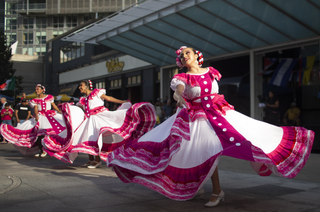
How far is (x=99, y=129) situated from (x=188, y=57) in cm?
319

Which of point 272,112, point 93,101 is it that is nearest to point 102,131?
point 93,101

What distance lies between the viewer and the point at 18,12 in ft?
207

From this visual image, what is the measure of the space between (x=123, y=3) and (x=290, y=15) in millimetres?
50484

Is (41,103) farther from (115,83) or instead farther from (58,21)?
(58,21)

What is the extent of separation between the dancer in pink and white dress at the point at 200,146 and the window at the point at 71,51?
29.6m

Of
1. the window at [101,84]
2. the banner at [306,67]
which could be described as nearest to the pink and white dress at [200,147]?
the banner at [306,67]

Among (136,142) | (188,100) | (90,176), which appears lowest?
(90,176)

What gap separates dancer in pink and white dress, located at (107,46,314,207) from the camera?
130 inches

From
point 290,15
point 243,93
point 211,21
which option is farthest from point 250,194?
point 243,93

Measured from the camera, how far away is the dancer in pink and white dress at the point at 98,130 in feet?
20.9

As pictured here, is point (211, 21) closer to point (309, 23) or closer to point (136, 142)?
point (309, 23)

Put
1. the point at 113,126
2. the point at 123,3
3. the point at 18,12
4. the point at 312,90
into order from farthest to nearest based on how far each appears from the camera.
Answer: the point at 18,12, the point at 123,3, the point at 312,90, the point at 113,126

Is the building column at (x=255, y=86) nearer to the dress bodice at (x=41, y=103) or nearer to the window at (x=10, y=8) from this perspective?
the dress bodice at (x=41, y=103)

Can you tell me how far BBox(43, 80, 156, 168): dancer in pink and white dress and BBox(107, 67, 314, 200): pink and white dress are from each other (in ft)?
8.57
